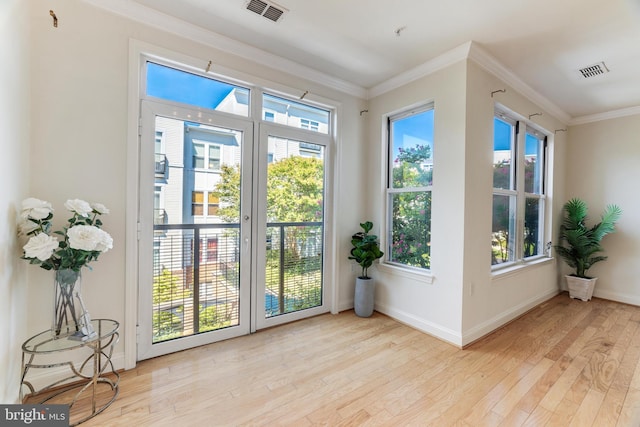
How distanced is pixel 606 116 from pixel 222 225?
5.55 m

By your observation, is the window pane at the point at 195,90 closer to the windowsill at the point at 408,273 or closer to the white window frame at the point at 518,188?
the windowsill at the point at 408,273

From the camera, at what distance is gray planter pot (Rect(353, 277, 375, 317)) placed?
127 inches

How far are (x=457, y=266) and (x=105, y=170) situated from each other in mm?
3033

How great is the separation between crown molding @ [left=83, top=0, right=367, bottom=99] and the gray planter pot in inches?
90.3

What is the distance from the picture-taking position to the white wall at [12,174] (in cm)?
142

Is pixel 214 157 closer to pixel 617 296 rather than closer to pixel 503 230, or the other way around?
pixel 503 230

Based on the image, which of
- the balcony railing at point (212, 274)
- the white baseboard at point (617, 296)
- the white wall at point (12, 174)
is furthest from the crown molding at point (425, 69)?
the white baseboard at point (617, 296)

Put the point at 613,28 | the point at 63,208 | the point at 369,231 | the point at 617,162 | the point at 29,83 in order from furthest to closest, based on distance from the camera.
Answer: the point at 617,162
the point at 369,231
the point at 613,28
the point at 63,208
the point at 29,83

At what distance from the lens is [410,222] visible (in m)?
3.19

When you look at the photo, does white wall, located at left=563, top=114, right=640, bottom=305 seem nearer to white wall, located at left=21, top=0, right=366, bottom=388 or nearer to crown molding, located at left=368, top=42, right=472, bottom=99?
crown molding, located at left=368, top=42, right=472, bottom=99

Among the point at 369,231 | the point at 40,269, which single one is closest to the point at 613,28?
the point at 369,231

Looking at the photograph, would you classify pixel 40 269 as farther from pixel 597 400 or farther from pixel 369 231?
pixel 597 400

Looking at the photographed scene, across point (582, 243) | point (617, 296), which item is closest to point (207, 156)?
point (582, 243)

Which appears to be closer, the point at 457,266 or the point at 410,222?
the point at 457,266
